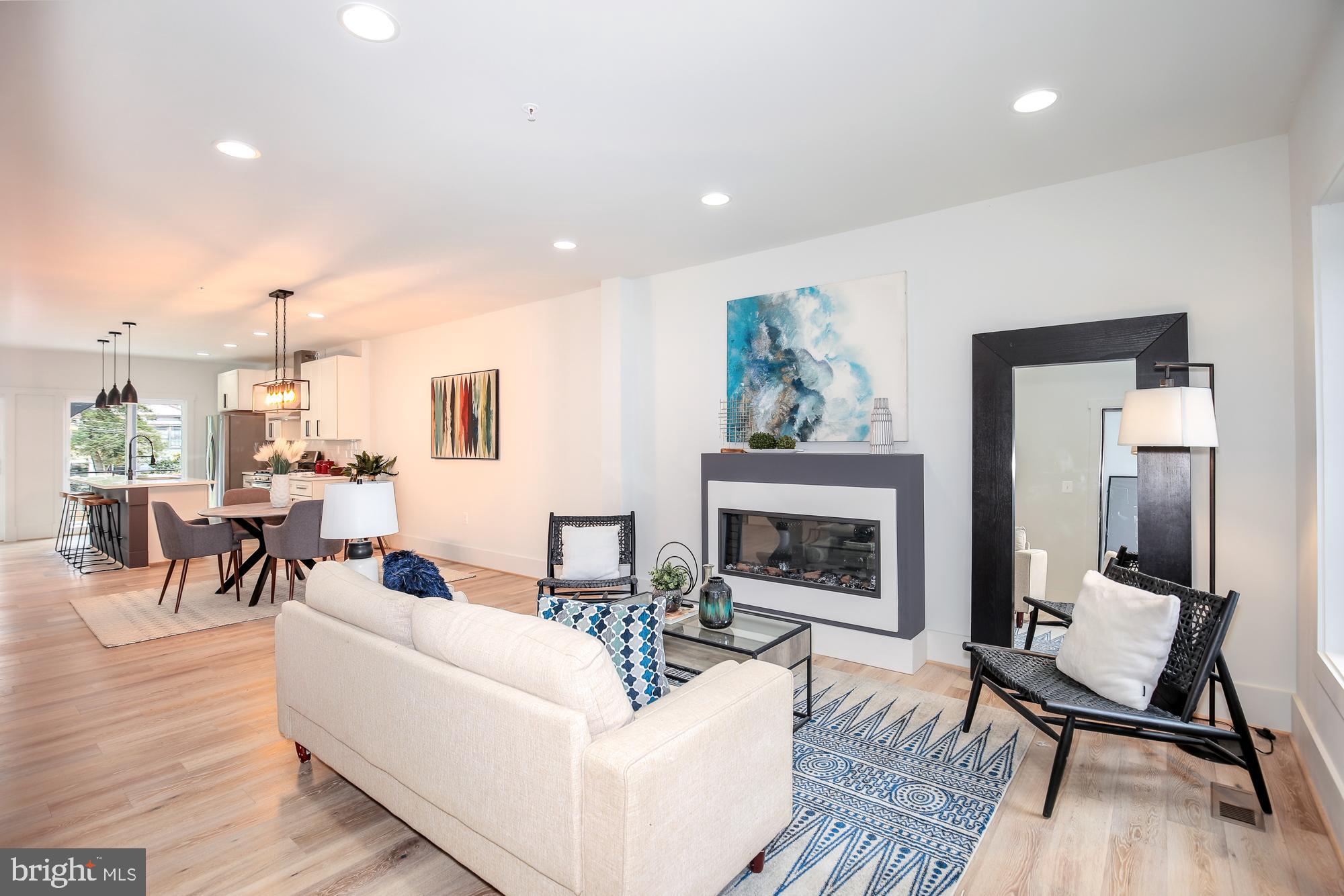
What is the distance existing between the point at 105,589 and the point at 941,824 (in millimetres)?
7005

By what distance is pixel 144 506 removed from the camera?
6859 millimetres

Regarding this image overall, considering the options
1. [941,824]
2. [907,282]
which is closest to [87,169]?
[907,282]

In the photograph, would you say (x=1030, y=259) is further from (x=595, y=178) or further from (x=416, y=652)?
(x=416, y=652)

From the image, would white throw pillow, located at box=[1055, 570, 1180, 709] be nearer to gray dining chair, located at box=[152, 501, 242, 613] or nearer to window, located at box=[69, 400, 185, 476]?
gray dining chair, located at box=[152, 501, 242, 613]

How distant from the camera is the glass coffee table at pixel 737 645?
2.90 m

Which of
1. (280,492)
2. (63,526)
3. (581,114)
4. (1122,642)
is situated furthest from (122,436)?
(1122,642)

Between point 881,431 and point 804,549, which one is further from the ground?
point 881,431

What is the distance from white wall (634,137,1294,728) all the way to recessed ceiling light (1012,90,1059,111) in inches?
38.2

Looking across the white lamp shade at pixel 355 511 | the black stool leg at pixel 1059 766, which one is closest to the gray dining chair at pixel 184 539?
the white lamp shade at pixel 355 511

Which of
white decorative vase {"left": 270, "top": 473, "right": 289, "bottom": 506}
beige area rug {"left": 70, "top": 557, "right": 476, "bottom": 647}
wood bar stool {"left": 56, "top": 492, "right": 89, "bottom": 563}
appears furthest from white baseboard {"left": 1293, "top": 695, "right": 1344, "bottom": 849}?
wood bar stool {"left": 56, "top": 492, "right": 89, "bottom": 563}

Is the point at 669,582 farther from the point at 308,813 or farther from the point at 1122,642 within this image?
the point at 1122,642

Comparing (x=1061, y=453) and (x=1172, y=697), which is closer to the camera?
(x=1172, y=697)

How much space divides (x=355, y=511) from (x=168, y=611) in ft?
10.4

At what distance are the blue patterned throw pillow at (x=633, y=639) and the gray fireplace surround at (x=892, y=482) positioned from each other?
200 cm
